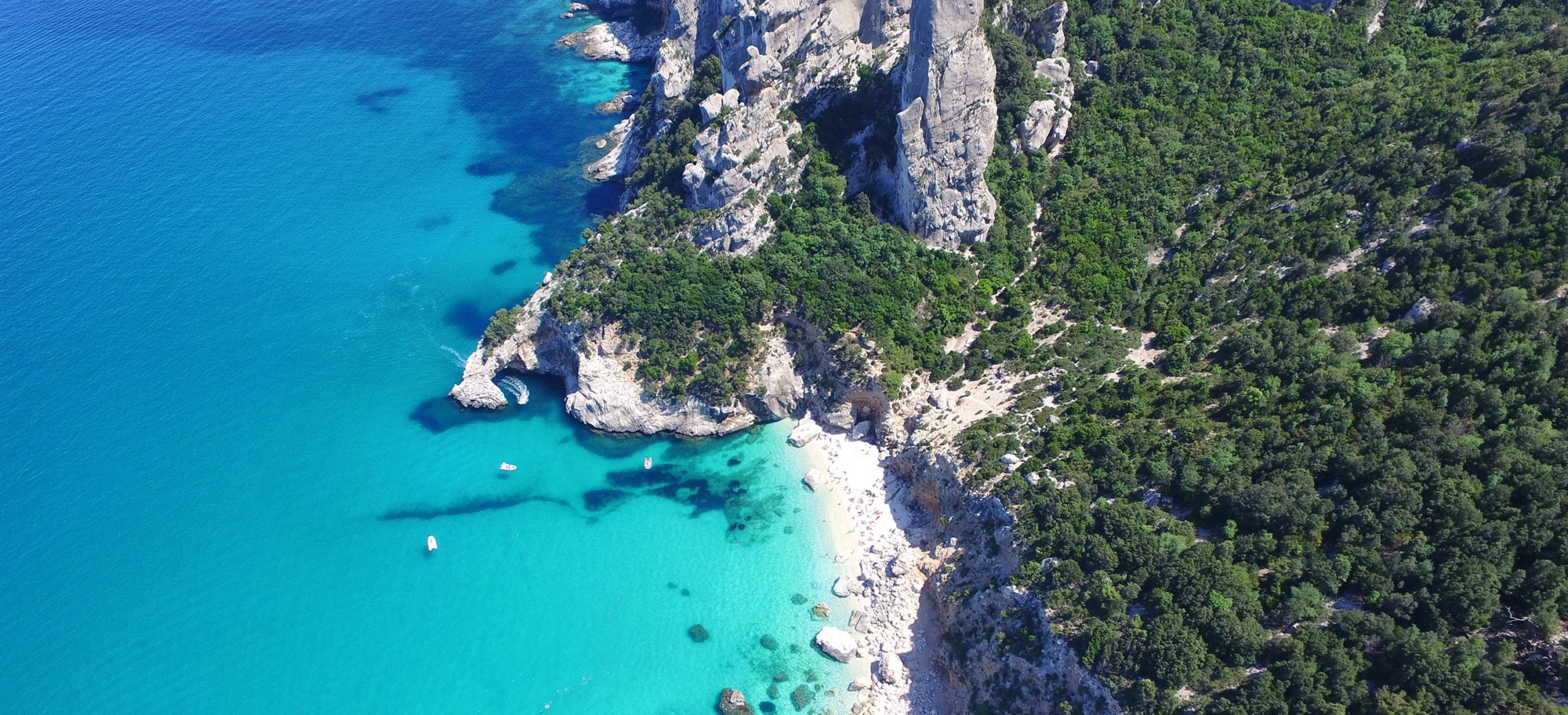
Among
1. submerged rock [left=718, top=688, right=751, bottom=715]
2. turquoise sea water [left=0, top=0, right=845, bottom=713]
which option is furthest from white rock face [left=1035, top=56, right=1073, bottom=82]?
submerged rock [left=718, top=688, right=751, bottom=715]

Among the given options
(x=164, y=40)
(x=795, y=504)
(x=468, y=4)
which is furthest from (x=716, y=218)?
(x=164, y=40)

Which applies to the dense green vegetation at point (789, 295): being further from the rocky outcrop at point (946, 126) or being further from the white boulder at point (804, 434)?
the white boulder at point (804, 434)

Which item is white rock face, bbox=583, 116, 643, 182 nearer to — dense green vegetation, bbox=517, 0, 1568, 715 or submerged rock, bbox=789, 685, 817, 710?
dense green vegetation, bbox=517, 0, 1568, 715

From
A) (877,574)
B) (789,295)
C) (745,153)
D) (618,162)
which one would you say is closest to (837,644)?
(877,574)

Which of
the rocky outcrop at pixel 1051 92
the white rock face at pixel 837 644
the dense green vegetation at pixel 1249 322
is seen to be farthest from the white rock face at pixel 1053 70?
the white rock face at pixel 837 644

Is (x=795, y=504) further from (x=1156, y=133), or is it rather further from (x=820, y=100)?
(x=1156, y=133)
